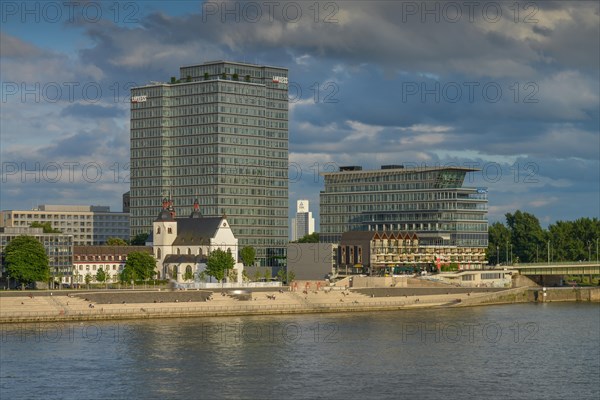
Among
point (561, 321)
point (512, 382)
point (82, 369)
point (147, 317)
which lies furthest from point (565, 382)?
point (147, 317)

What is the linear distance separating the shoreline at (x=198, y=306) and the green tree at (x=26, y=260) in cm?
2571

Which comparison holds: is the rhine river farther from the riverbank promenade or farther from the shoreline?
the riverbank promenade

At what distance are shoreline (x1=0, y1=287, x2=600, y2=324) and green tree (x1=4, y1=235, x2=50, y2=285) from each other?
84.3 feet

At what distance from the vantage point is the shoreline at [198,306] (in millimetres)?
151875

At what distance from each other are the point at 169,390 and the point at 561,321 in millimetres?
86349

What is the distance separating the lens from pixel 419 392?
303 ft

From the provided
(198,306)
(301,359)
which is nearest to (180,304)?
(198,306)

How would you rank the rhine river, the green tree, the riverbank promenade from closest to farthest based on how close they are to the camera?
1. the rhine river
2. the riverbank promenade
3. the green tree

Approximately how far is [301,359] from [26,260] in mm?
86025

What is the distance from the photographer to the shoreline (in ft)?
498

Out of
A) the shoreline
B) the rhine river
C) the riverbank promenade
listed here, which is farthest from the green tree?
the rhine river

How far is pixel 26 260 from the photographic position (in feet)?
604

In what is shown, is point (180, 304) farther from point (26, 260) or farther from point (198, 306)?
point (26, 260)

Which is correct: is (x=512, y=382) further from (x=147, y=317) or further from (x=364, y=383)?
(x=147, y=317)
